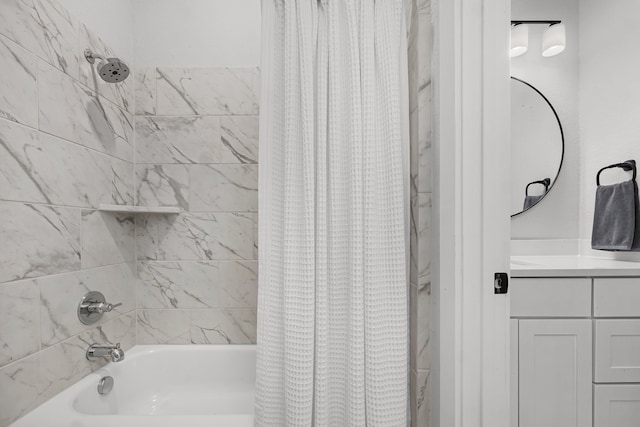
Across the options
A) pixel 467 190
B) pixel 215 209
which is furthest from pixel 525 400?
pixel 215 209

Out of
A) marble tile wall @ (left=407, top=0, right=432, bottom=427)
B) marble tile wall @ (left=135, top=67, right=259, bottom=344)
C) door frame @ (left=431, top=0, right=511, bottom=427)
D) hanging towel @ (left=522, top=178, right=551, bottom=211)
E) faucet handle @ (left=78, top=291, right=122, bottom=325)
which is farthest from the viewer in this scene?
hanging towel @ (left=522, top=178, right=551, bottom=211)

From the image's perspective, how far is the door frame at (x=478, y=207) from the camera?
2.97 feet

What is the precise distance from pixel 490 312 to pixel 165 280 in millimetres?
1423

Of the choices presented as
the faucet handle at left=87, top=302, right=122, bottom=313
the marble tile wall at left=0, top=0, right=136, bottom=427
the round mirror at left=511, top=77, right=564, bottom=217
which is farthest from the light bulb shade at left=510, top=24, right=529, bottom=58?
the faucet handle at left=87, top=302, right=122, bottom=313

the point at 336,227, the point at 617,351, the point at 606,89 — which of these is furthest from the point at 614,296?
the point at 336,227

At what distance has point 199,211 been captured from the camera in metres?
1.67

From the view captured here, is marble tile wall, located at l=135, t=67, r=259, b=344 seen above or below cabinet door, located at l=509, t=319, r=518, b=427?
above

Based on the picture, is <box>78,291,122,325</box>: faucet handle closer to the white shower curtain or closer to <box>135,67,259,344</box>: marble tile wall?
<box>135,67,259,344</box>: marble tile wall

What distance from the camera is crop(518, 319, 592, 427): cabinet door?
4.85 feet

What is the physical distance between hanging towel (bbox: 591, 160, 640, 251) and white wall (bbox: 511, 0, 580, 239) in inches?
6.1

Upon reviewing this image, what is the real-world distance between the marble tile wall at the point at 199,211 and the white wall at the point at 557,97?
5.15 feet

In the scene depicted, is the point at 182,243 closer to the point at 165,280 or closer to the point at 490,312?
the point at 165,280

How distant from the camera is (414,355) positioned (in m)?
1.08

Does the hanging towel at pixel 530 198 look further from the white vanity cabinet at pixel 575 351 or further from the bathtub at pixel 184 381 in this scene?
the bathtub at pixel 184 381
